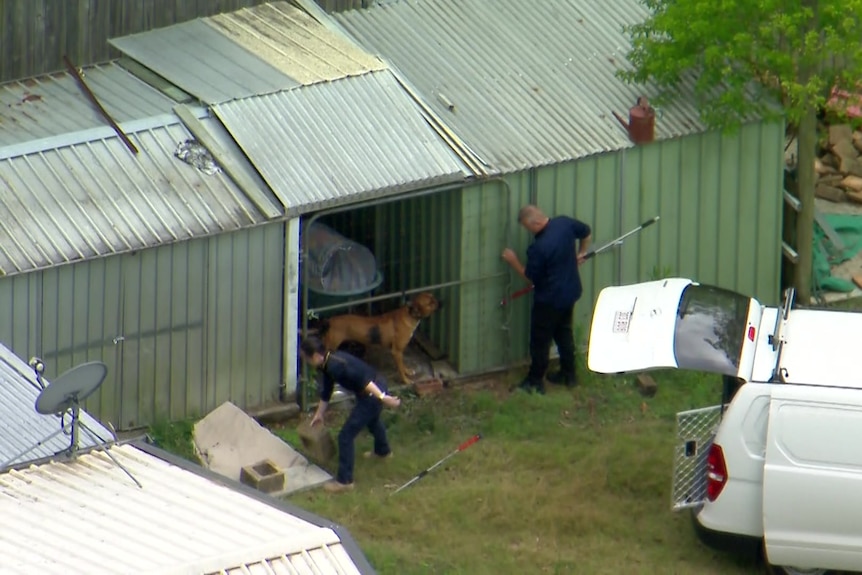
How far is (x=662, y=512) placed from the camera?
555 inches

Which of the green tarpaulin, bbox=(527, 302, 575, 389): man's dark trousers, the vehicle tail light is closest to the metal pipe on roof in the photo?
bbox=(527, 302, 575, 389): man's dark trousers

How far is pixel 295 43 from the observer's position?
17109 millimetres

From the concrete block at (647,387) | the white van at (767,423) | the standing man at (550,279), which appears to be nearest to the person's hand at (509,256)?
the standing man at (550,279)

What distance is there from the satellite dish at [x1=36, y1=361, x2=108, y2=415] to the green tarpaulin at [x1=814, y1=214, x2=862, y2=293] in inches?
368

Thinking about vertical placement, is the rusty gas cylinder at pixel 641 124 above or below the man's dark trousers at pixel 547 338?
above

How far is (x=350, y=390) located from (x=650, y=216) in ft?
13.5

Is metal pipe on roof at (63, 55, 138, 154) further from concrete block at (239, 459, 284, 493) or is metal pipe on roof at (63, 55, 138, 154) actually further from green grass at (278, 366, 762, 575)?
concrete block at (239, 459, 284, 493)

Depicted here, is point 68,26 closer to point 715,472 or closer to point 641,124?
point 641,124

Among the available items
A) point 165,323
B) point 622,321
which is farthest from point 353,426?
point 622,321

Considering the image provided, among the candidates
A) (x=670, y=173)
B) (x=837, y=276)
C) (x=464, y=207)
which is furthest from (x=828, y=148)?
(x=464, y=207)

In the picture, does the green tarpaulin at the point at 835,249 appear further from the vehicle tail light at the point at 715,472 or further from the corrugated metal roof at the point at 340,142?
the vehicle tail light at the point at 715,472

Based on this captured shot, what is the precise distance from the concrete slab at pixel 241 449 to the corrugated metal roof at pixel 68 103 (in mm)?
2713

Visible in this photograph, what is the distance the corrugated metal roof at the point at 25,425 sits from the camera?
11.5 metres

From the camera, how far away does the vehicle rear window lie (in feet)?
42.3
